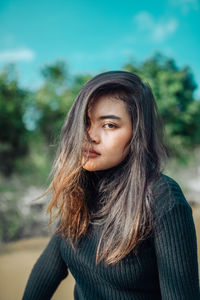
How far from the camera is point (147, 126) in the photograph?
3.53 ft

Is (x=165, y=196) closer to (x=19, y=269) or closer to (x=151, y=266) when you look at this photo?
(x=151, y=266)

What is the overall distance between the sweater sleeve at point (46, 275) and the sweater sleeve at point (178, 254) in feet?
1.57

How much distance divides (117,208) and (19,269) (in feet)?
9.63

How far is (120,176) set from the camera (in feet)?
3.57

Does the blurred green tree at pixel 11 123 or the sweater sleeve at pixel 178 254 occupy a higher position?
the blurred green tree at pixel 11 123

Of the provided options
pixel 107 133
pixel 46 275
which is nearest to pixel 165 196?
pixel 107 133

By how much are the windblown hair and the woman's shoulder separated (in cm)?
2

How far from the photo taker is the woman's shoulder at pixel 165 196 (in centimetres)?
92

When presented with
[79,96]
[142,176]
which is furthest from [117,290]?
[79,96]

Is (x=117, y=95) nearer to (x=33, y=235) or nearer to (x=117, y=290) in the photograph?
(x=117, y=290)

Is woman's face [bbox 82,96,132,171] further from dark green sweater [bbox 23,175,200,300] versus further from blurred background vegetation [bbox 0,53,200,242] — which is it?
blurred background vegetation [bbox 0,53,200,242]

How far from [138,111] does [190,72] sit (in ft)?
21.7

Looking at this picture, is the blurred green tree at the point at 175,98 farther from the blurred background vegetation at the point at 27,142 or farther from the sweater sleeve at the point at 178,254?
the sweater sleeve at the point at 178,254

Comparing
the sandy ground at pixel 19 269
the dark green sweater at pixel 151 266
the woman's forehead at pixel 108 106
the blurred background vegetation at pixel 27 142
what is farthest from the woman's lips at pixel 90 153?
the blurred background vegetation at pixel 27 142
